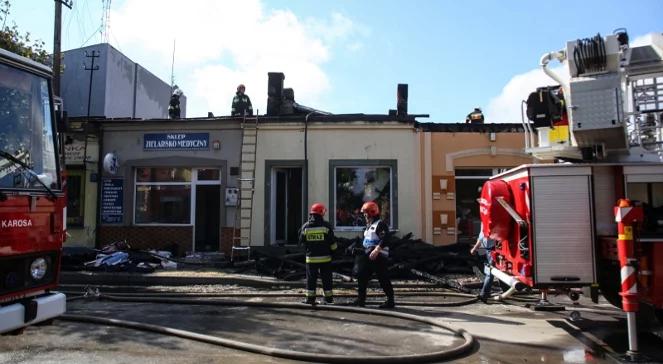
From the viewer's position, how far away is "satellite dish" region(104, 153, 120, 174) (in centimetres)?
1473

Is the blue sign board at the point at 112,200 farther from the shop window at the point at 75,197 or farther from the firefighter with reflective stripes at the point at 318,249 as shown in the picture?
the firefighter with reflective stripes at the point at 318,249

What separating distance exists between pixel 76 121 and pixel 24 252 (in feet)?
37.8

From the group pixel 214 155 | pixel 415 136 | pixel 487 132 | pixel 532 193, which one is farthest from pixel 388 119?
pixel 532 193

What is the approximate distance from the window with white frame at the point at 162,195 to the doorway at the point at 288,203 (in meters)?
2.47

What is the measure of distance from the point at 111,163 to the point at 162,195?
1.60 meters

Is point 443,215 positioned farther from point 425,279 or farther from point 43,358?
point 43,358

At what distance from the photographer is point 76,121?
50.0 ft

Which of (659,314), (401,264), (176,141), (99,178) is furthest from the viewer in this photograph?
(99,178)

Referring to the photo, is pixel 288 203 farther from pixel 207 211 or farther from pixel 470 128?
pixel 470 128

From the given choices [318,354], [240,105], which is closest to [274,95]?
[240,105]

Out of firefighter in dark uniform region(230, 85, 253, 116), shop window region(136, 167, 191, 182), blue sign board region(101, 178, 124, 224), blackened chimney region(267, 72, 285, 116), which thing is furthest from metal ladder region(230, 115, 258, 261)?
blue sign board region(101, 178, 124, 224)

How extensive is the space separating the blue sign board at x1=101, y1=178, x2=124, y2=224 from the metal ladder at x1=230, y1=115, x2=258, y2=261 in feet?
11.1

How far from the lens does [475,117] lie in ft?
50.5

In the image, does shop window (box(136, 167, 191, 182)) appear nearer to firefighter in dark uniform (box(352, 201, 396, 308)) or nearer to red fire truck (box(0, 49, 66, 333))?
firefighter in dark uniform (box(352, 201, 396, 308))
